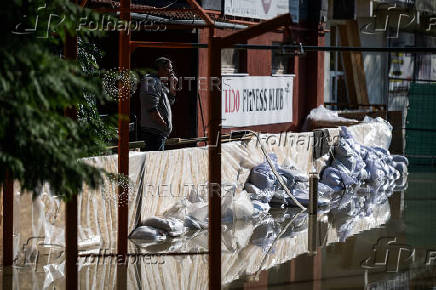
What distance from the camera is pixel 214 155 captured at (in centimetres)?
632

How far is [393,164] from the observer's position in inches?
694

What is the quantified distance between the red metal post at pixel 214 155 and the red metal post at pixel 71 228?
1.06 meters

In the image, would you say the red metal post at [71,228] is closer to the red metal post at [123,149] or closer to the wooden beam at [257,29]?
the wooden beam at [257,29]

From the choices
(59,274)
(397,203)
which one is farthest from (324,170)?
(59,274)

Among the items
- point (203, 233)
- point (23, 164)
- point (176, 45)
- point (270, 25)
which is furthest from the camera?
point (203, 233)

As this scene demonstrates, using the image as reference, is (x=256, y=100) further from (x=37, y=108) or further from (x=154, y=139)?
(x=37, y=108)

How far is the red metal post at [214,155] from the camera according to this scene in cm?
619

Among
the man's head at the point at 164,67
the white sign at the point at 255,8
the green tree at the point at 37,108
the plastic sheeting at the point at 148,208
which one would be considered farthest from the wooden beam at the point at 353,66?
the green tree at the point at 37,108

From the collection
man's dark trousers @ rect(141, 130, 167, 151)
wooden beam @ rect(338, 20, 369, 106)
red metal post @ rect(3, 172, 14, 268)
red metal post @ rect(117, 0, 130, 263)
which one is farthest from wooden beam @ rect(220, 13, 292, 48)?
wooden beam @ rect(338, 20, 369, 106)

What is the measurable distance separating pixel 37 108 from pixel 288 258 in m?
5.93

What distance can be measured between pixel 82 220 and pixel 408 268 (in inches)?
139

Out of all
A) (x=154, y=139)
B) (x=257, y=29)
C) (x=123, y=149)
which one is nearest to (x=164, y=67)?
(x=154, y=139)

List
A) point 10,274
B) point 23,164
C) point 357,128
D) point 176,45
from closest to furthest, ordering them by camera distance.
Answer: point 23,164 → point 10,274 → point 176,45 → point 357,128

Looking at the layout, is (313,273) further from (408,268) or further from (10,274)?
(10,274)
